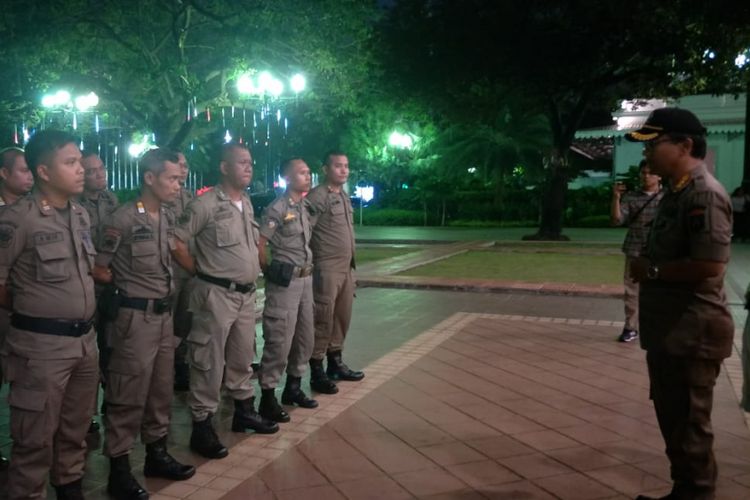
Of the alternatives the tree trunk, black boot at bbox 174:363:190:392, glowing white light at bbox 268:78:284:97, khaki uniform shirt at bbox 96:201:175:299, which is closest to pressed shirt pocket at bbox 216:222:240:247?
khaki uniform shirt at bbox 96:201:175:299

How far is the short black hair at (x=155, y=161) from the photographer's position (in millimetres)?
4102

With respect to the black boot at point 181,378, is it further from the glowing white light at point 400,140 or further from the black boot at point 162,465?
the glowing white light at point 400,140

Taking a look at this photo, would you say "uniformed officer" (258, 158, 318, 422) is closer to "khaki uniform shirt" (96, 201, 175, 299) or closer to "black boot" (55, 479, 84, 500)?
"khaki uniform shirt" (96, 201, 175, 299)

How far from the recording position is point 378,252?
18.9 m

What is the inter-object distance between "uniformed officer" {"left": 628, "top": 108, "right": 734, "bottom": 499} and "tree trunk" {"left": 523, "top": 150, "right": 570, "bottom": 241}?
63.0ft

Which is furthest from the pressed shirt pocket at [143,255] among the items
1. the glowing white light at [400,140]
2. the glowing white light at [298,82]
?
the glowing white light at [400,140]

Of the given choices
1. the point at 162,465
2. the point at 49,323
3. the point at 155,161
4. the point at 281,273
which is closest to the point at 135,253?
the point at 155,161

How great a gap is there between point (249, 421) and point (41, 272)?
193 cm

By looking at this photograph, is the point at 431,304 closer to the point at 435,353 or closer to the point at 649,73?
the point at 435,353

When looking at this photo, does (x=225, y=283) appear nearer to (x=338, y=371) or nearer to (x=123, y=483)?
(x=123, y=483)

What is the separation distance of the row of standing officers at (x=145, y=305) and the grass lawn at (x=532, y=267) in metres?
7.77

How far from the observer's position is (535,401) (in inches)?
221

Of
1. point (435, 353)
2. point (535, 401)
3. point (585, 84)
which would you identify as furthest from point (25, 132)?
point (535, 401)

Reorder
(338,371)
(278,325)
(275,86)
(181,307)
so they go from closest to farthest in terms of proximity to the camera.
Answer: (278,325) → (181,307) → (338,371) → (275,86)
